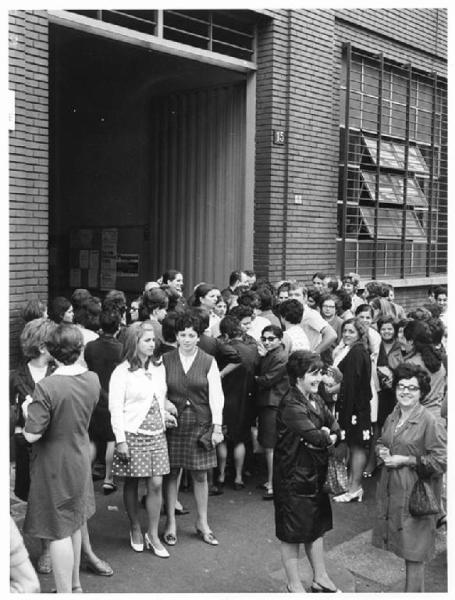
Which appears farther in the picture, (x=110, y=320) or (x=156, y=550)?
(x=110, y=320)

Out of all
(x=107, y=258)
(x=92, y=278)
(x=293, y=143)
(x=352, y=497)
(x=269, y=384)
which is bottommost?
(x=352, y=497)

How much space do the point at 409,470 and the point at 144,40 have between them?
243 inches

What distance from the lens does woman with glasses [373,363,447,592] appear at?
15.5ft

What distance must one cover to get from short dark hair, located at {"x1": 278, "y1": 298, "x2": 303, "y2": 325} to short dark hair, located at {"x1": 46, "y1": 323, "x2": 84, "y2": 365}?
115 inches

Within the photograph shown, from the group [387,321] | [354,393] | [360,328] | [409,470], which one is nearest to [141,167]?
[387,321]

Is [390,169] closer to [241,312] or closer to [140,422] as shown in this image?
[241,312]

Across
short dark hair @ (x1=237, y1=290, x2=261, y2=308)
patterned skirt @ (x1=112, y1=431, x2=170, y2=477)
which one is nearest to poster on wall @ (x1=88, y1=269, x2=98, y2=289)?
short dark hair @ (x1=237, y1=290, x2=261, y2=308)

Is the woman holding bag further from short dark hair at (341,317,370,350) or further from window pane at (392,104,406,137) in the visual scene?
window pane at (392,104,406,137)

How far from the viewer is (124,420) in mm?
5469

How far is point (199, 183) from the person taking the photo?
1154 centimetres

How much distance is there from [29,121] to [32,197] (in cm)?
75

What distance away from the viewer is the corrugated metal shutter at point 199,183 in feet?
36.3

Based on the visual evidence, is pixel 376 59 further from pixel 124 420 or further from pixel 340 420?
pixel 124 420

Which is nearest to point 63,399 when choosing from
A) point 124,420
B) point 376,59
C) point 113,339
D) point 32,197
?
point 124,420
